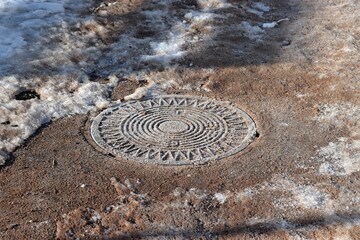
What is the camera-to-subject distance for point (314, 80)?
7.05 meters

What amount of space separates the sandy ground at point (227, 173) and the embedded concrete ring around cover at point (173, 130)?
0.14 m

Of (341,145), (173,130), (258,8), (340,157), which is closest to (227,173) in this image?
(173,130)

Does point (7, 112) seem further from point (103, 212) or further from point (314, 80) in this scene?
point (314, 80)

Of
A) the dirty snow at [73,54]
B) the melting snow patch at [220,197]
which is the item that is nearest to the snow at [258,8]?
the dirty snow at [73,54]

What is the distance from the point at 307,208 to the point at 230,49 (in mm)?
3528

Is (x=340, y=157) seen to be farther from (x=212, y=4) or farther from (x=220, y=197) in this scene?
(x=212, y=4)

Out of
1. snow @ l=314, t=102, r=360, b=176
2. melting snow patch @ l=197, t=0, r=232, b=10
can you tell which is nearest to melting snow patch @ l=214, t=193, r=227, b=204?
snow @ l=314, t=102, r=360, b=176

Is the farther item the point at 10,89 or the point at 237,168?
the point at 10,89

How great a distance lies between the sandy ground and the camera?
4457 mm

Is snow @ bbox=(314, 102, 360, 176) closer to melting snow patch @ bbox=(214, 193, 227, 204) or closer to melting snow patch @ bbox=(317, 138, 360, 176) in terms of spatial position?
melting snow patch @ bbox=(317, 138, 360, 176)

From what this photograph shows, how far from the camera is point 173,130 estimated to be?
5898 millimetres

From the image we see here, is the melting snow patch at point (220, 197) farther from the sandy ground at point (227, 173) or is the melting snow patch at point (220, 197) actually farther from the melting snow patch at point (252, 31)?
the melting snow patch at point (252, 31)

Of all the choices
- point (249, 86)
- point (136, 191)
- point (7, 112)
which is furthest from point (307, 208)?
point (7, 112)

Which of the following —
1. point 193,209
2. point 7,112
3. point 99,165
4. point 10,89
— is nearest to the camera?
point 193,209
